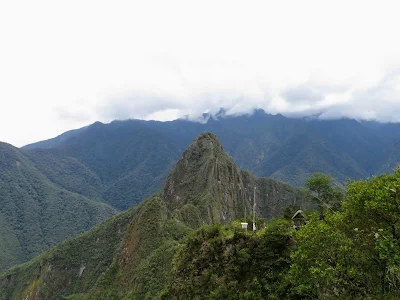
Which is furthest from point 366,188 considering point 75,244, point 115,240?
point 75,244

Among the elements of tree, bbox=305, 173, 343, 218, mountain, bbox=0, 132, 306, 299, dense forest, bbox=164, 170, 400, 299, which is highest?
dense forest, bbox=164, 170, 400, 299

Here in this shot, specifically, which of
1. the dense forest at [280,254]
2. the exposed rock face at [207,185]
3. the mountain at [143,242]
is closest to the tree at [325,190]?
the dense forest at [280,254]

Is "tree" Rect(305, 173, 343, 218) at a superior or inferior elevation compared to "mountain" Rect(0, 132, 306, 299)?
superior

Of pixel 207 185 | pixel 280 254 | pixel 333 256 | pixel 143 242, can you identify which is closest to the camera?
pixel 333 256

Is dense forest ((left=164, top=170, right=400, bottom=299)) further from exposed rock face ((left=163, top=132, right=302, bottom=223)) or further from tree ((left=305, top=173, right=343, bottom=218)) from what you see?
exposed rock face ((left=163, top=132, right=302, bottom=223))

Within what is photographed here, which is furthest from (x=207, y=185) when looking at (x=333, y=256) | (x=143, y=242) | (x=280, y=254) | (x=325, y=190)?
(x=333, y=256)

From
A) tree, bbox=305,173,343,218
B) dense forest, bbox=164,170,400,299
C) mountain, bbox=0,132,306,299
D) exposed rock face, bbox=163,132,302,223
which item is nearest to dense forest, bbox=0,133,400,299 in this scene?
dense forest, bbox=164,170,400,299

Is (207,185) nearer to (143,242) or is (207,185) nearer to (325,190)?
(143,242)

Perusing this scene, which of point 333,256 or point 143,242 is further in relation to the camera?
point 143,242

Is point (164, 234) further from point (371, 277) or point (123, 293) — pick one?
point (371, 277)
